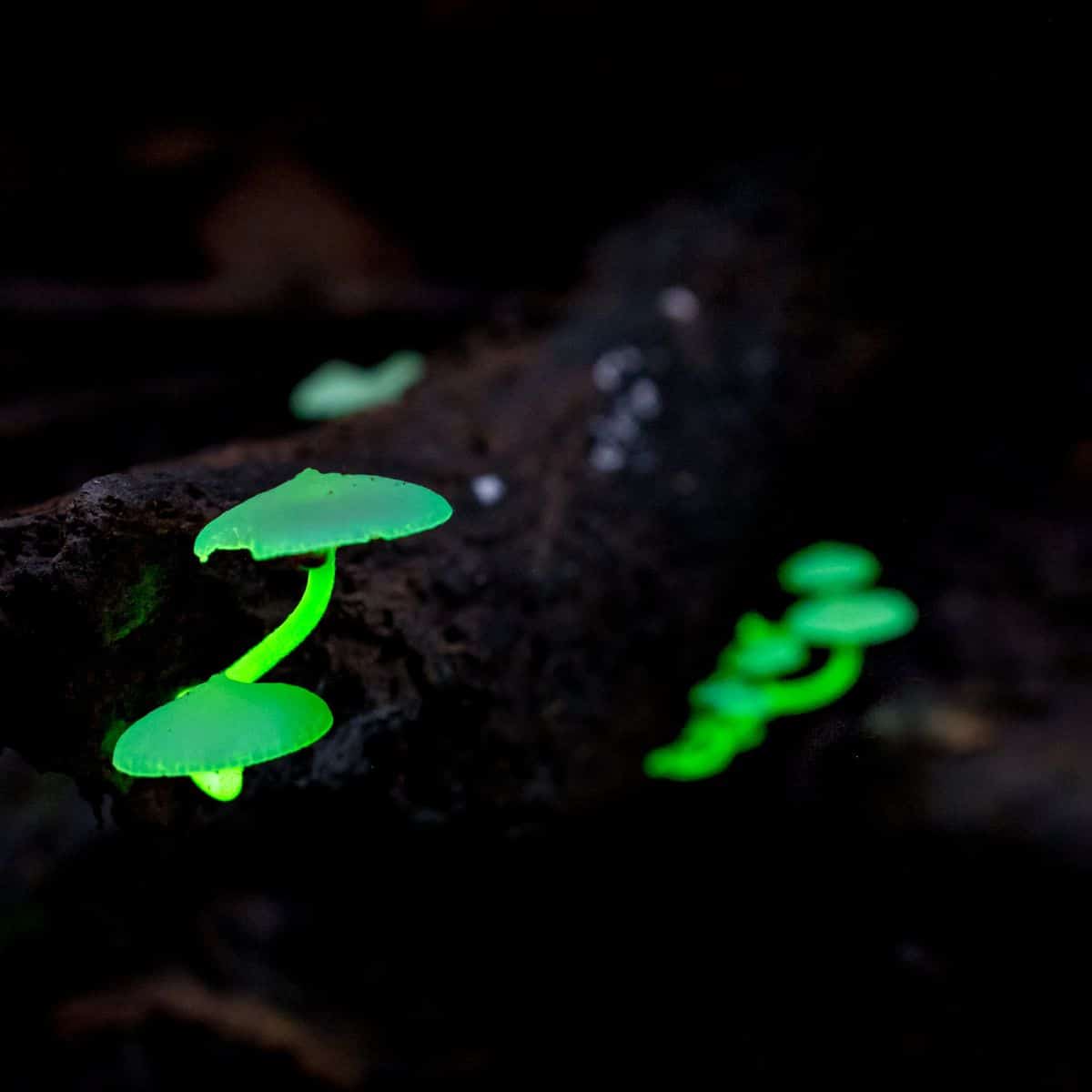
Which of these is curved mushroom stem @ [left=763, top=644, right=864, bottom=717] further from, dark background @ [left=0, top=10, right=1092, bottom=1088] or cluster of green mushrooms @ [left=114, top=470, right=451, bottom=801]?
cluster of green mushrooms @ [left=114, top=470, right=451, bottom=801]

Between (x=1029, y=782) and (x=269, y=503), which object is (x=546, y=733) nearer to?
(x=269, y=503)

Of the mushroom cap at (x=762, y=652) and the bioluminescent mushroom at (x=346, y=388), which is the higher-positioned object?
the bioluminescent mushroom at (x=346, y=388)

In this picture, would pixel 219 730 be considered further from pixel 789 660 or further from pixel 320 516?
pixel 789 660

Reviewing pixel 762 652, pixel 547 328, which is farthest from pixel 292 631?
pixel 547 328

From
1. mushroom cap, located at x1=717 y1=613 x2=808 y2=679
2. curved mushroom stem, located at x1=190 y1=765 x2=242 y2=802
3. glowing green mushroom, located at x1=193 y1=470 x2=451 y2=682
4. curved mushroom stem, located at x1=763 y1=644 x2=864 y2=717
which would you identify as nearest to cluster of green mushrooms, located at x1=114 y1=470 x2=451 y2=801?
glowing green mushroom, located at x1=193 y1=470 x2=451 y2=682

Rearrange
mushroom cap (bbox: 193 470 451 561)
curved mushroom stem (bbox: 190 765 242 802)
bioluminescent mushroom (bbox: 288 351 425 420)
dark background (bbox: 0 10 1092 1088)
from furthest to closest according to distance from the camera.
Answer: bioluminescent mushroom (bbox: 288 351 425 420) < dark background (bbox: 0 10 1092 1088) < curved mushroom stem (bbox: 190 765 242 802) < mushroom cap (bbox: 193 470 451 561)

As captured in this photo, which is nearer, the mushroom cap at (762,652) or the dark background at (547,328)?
the dark background at (547,328)

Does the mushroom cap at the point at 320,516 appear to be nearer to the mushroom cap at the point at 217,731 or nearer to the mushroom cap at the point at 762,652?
the mushroom cap at the point at 217,731

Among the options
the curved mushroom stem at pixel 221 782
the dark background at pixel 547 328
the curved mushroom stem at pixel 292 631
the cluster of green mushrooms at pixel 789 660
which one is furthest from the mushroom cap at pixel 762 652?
the curved mushroom stem at pixel 221 782

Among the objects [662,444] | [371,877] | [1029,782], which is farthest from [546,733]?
[1029,782]
